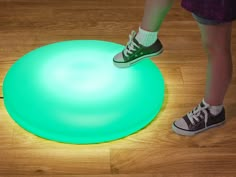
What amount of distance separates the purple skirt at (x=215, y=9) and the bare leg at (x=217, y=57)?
5cm

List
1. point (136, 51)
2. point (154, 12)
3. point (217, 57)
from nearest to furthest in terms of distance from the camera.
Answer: point (217, 57) < point (154, 12) < point (136, 51)

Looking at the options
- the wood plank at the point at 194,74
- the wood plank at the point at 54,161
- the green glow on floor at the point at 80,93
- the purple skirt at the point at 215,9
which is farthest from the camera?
the wood plank at the point at 194,74

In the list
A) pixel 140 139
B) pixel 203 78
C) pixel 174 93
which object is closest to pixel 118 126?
pixel 140 139

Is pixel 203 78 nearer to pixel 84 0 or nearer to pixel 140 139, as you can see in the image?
pixel 140 139

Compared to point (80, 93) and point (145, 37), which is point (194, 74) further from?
point (80, 93)

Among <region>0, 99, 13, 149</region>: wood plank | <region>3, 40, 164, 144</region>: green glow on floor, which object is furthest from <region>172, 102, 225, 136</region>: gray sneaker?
<region>0, 99, 13, 149</region>: wood plank

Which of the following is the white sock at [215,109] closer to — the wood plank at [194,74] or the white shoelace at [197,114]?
the white shoelace at [197,114]

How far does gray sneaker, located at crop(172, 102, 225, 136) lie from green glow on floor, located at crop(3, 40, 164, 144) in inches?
4.1

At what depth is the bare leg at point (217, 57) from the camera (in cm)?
114

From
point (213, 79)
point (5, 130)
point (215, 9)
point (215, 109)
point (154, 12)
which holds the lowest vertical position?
point (5, 130)

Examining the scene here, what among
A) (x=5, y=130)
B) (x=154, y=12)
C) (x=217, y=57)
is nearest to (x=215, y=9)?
(x=217, y=57)

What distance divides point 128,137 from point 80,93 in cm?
23

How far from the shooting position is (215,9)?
105cm

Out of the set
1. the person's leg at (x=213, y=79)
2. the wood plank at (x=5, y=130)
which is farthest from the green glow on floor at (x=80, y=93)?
the person's leg at (x=213, y=79)
